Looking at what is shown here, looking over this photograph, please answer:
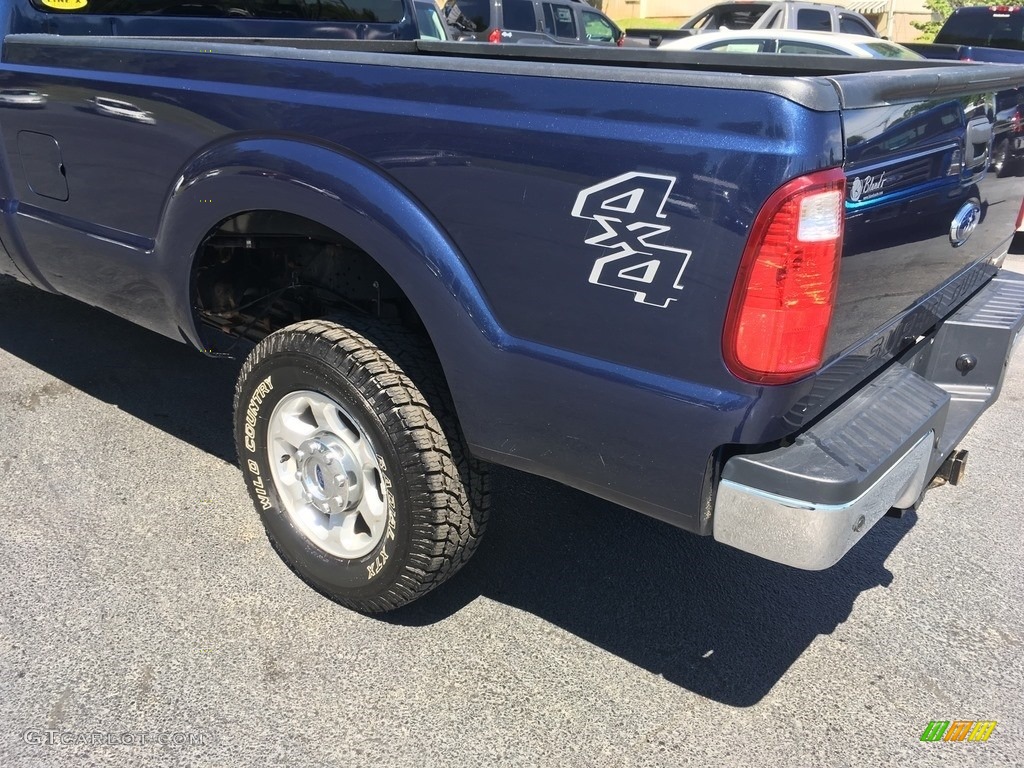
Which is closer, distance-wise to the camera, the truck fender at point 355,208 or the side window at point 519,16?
the truck fender at point 355,208

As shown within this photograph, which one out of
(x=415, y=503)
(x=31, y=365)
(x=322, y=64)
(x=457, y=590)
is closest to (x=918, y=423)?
(x=415, y=503)

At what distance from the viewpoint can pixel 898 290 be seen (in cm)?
213

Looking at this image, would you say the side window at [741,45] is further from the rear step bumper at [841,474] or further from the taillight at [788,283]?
the taillight at [788,283]

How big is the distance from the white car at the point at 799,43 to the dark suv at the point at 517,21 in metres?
3.91

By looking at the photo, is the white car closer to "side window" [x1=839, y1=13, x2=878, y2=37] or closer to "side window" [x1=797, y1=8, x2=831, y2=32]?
"side window" [x1=797, y1=8, x2=831, y2=32]

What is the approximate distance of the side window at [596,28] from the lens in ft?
54.6

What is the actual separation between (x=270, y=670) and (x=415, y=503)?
2.06 ft

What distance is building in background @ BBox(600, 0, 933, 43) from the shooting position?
29.0m

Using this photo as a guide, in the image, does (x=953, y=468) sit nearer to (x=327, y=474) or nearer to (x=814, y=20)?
(x=327, y=474)

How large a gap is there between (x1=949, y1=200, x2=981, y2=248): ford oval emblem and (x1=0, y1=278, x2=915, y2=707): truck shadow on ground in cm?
117

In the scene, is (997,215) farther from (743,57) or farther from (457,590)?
(457,590)

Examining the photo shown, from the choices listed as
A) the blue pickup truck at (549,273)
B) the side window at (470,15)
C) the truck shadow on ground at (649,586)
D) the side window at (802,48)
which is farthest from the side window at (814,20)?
the truck shadow on ground at (649,586)

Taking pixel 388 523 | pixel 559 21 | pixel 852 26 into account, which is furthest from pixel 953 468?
pixel 559 21

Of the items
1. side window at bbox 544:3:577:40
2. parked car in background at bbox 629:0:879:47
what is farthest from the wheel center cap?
side window at bbox 544:3:577:40
